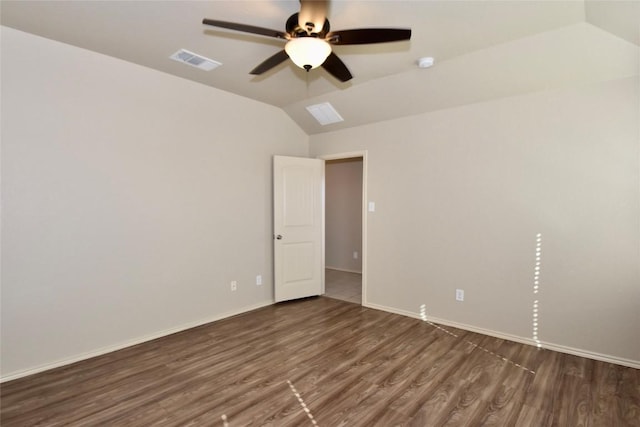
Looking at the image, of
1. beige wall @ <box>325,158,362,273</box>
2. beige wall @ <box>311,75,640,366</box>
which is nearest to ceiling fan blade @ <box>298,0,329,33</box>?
beige wall @ <box>311,75,640,366</box>

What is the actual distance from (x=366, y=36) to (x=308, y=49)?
360 mm

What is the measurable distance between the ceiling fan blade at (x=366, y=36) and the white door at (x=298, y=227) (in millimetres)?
2480

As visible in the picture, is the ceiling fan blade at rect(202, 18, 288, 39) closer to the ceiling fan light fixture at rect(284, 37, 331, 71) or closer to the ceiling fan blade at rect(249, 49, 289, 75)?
the ceiling fan light fixture at rect(284, 37, 331, 71)

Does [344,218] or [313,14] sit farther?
[344,218]

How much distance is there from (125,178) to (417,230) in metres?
3.21

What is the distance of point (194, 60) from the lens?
302 cm

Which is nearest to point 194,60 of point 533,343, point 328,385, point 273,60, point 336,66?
point 273,60

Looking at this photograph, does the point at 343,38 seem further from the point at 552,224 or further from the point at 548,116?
the point at 552,224

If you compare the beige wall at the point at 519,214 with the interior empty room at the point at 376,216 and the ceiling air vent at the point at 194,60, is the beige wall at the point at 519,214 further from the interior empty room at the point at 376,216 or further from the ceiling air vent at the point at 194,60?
the ceiling air vent at the point at 194,60

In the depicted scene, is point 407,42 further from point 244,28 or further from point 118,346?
point 118,346

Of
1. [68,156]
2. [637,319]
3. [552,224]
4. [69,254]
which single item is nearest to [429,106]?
[552,224]

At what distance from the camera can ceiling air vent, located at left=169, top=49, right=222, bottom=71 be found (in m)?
2.91

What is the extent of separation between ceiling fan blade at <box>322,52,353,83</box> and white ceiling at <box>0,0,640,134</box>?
32 cm

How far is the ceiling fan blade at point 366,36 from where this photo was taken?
1860 mm
